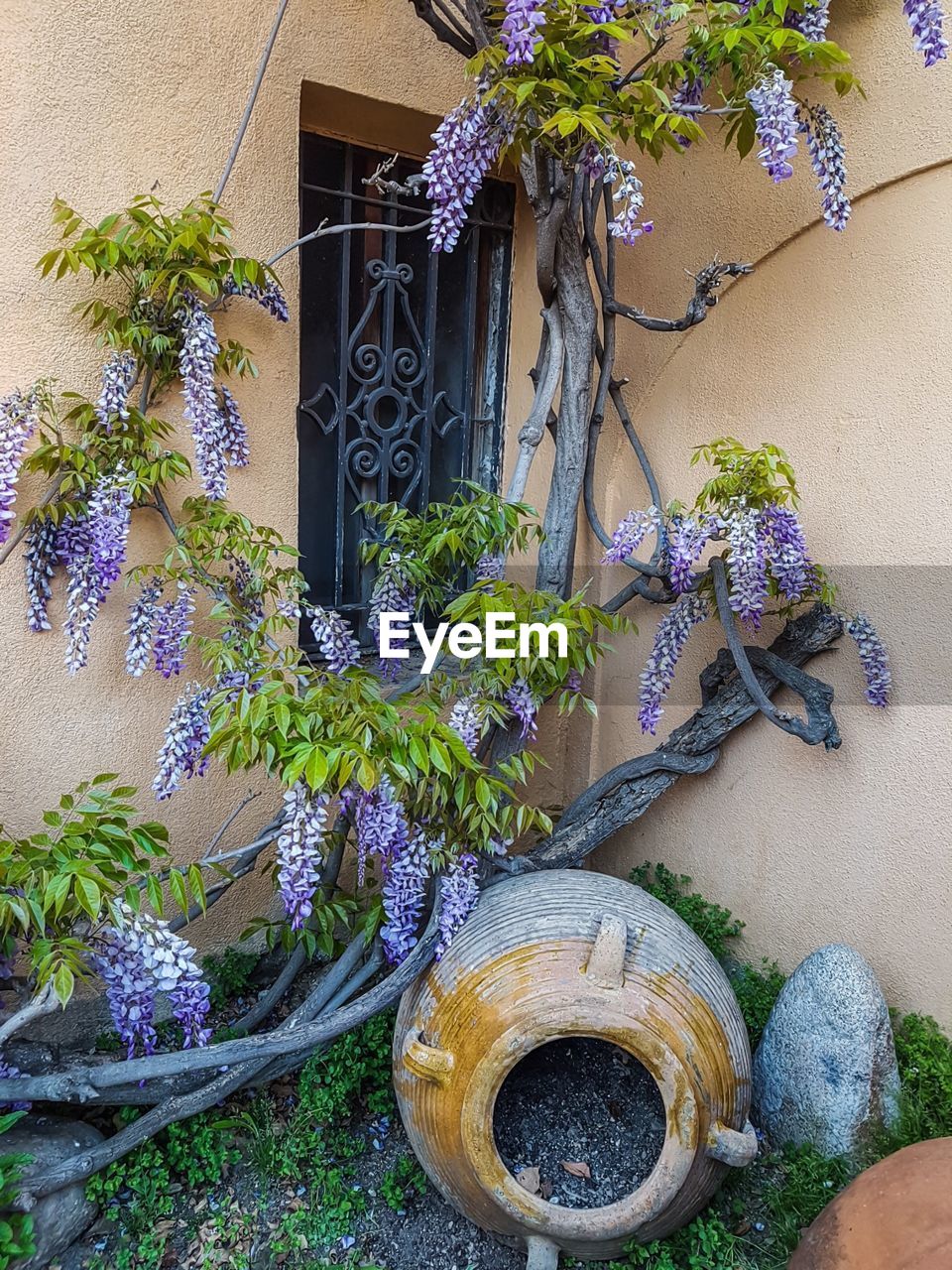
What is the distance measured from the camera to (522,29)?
1664 mm

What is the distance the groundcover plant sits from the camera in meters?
1.66

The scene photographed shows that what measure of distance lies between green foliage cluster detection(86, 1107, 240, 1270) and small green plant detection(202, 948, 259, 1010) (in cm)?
37

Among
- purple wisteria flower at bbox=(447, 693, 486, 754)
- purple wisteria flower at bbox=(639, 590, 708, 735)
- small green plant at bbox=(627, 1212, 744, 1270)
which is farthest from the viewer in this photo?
purple wisteria flower at bbox=(639, 590, 708, 735)

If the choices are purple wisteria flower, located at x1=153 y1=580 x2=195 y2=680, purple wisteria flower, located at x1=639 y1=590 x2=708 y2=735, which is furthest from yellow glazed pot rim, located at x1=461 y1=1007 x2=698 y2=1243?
purple wisteria flower, located at x1=153 y1=580 x2=195 y2=680

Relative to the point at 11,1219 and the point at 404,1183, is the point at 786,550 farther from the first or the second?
the point at 11,1219

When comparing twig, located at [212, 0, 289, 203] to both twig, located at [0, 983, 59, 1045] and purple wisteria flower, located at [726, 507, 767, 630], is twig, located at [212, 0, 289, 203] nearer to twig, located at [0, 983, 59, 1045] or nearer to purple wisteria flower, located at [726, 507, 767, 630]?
purple wisteria flower, located at [726, 507, 767, 630]

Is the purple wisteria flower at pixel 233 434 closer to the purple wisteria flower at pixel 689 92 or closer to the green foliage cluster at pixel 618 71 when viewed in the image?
the green foliage cluster at pixel 618 71

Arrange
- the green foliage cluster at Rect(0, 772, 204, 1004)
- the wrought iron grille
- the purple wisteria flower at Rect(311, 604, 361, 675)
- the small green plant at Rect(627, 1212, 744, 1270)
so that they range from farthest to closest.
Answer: the wrought iron grille, the purple wisteria flower at Rect(311, 604, 361, 675), the small green plant at Rect(627, 1212, 744, 1270), the green foliage cluster at Rect(0, 772, 204, 1004)

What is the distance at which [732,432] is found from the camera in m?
2.43

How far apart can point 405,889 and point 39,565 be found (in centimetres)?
114

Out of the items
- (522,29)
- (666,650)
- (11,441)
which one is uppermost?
(522,29)

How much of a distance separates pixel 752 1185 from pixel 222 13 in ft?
10.1

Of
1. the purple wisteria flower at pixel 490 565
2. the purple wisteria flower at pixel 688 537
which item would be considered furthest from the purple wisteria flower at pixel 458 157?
the purple wisteria flower at pixel 688 537

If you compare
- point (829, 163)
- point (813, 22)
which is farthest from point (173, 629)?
point (813, 22)
